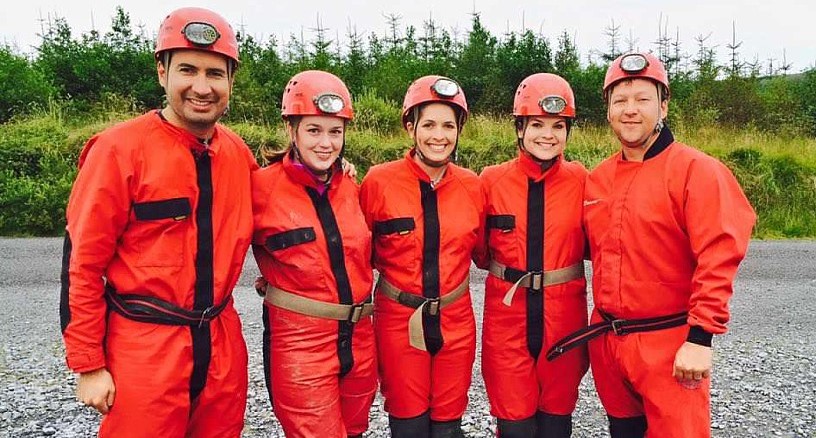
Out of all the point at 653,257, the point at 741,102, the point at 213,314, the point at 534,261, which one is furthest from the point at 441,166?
the point at 741,102

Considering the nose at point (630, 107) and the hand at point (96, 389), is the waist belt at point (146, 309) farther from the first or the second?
the nose at point (630, 107)

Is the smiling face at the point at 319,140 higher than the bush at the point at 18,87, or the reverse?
the bush at the point at 18,87

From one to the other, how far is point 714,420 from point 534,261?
226 centimetres

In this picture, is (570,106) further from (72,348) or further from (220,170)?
(72,348)

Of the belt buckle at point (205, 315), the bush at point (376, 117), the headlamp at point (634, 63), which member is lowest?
the belt buckle at point (205, 315)

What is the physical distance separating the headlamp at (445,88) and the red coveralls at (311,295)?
0.97 m

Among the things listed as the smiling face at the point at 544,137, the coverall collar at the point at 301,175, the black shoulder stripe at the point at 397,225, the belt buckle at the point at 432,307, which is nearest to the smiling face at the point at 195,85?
the coverall collar at the point at 301,175

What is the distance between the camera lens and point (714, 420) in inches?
187

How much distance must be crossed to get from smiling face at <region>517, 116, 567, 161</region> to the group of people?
0.05 ft

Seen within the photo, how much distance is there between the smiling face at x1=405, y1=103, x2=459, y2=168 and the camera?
12.6 ft

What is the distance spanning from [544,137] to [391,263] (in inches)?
49.6

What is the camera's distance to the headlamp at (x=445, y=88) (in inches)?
151

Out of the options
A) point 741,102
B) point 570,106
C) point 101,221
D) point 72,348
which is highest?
point 741,102

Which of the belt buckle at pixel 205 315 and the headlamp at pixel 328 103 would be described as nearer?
the belt buckle at pixel 205 315
